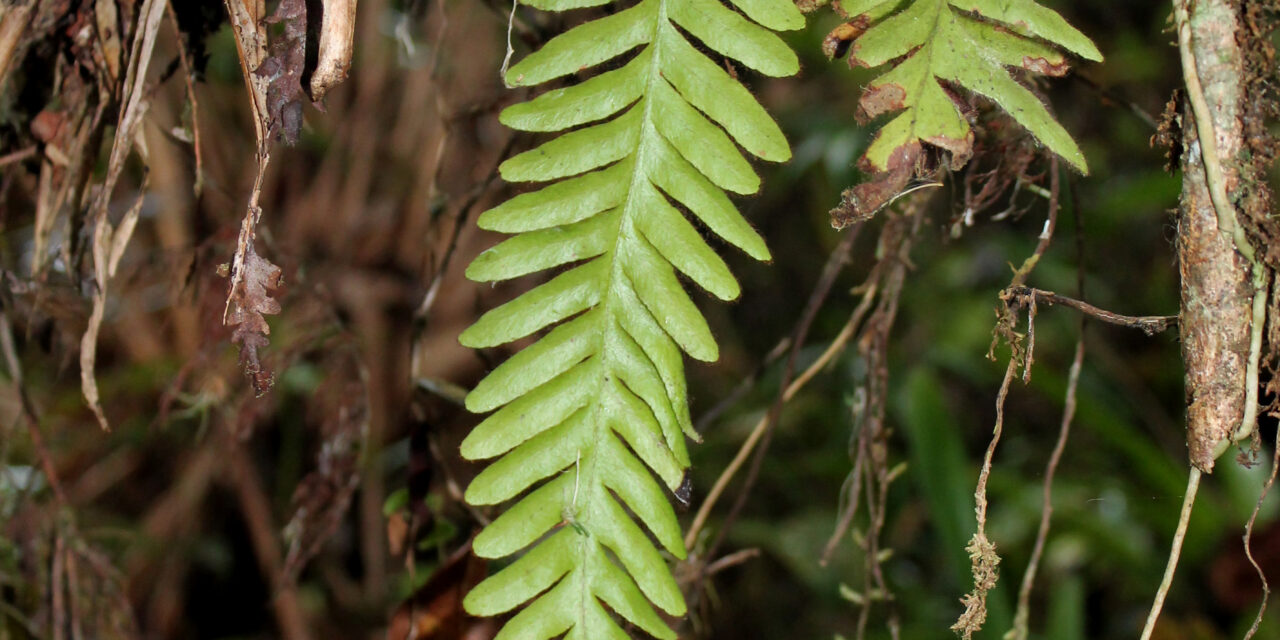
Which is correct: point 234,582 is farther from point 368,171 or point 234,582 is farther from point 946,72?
point 946,72

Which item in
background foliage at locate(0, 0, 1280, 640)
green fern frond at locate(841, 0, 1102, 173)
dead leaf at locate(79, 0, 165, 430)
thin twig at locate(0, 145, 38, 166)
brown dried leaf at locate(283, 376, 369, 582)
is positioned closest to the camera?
green fern frond at locate(841, 0, 1102, 173)

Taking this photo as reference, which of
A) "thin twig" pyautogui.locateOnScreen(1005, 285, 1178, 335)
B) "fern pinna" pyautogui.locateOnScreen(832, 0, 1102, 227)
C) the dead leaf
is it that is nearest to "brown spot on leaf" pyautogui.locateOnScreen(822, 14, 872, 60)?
"fern pinna" pyautogui.locateOnScreen(832, 0, 1102, 227)

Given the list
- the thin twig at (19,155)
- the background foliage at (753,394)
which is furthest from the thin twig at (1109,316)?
the thin twig at (19,155)

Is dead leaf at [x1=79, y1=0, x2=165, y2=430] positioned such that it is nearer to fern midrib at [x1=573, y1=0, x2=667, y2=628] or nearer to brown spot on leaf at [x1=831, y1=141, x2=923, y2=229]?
fern midrib at [x1=573, y1=0, x2=667, y2=628]

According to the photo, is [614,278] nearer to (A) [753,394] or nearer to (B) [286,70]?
(B) [286,70]

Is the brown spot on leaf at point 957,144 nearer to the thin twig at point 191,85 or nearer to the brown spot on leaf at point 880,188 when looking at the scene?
the brown spot on leaf at point 880,188

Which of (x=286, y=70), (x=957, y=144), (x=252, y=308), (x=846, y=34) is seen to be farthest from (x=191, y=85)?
(x=957, y=144)
